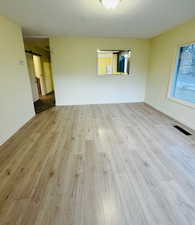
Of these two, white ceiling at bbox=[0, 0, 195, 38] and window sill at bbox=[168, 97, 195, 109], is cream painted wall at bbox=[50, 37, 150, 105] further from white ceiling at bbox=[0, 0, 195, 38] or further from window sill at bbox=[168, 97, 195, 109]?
window sill at bbox=[168, 97, 195, 109]

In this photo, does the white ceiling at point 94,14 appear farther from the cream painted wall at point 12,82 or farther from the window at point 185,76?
the window at point 185,76

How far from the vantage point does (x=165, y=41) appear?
12.7 feet

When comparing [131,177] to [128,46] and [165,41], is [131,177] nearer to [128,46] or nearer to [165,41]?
[165,41]

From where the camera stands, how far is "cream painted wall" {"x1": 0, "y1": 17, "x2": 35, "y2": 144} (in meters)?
2.58

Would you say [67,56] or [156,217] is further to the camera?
[67,56]

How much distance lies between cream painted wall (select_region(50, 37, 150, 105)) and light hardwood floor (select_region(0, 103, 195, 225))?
2109 millimetres

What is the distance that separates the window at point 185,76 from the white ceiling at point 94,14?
28.0 inches

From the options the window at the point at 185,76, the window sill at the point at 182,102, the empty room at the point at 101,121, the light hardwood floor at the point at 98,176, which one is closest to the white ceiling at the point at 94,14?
the empty room at the point at 101,121

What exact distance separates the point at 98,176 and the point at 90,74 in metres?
3.86

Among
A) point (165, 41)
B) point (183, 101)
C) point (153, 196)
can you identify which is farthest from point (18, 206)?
point (165, 41)

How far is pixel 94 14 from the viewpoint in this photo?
2.58 meters

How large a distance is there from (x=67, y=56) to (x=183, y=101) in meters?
3.88

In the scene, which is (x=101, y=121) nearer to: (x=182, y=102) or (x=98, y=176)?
(x=98, y=176)

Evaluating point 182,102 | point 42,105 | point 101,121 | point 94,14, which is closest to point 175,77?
point 182,102
